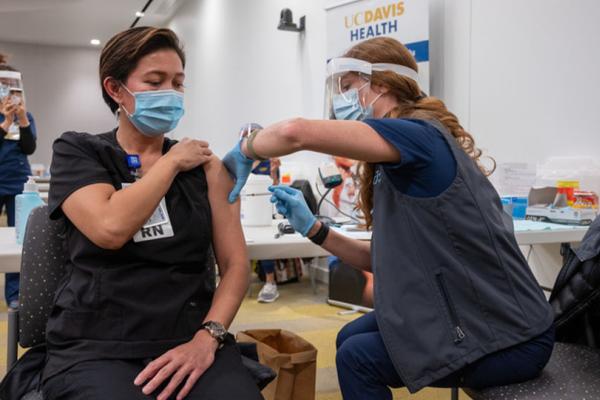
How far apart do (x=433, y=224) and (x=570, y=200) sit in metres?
1.39

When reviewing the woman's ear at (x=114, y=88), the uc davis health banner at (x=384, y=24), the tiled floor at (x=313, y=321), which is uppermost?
the uc davis health banner at (x=384, y=24)

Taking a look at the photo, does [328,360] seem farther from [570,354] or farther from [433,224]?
[433,224]

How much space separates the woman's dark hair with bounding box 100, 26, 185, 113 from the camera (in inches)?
51.5

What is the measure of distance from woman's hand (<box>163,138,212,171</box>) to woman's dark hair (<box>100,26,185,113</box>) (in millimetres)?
248

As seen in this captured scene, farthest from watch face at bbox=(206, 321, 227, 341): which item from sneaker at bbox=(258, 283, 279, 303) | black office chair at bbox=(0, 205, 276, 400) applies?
sneaker at bbox=(258, 283, 279, 303)

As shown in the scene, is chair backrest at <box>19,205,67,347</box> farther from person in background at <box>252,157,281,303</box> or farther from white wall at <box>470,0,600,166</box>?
person in background at <box>252,157,281,303</box>

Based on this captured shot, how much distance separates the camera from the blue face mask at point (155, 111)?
4.40 feet

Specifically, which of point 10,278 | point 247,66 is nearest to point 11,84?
point 10,278

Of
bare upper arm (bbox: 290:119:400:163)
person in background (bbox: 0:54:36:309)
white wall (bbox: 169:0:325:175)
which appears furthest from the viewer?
white wall (bbox: 169:0:325:175)

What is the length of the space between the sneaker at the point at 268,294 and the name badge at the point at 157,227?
271 centimetres

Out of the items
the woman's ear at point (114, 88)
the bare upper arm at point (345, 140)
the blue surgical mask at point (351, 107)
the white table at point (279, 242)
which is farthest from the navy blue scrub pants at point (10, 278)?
the bare upper arm at point (345, 140)

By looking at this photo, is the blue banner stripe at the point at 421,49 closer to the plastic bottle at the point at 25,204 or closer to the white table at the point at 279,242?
the white table at the point at 279,242

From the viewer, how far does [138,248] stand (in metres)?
1.16

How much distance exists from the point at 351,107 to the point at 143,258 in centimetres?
70
